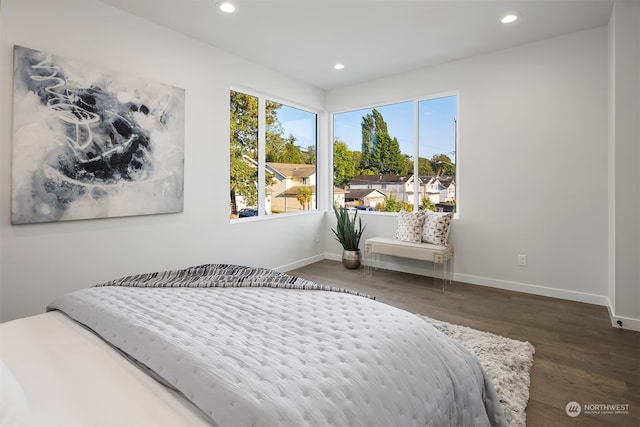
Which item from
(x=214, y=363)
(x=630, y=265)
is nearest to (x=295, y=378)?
(x=214, y=363)

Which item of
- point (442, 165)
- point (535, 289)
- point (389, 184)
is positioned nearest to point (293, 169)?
point (389, 184)

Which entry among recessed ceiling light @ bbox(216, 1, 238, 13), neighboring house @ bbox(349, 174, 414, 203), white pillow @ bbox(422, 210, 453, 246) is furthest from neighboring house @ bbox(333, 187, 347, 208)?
recessed ceiling light @ bbox(216, 1, 238, 13)

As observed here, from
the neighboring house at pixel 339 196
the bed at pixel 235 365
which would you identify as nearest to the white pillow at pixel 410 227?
the neighboring house at pixel 339 196

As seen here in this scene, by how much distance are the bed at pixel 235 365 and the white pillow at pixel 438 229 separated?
2686 mm

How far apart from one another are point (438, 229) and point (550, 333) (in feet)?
5.32

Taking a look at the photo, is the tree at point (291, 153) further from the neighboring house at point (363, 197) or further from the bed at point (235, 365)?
the bed at point (235, 365)

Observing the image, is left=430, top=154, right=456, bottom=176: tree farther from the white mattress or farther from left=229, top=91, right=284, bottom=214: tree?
Answer: the white mattress

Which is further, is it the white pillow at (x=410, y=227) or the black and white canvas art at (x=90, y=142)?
the white pillow at (x=410, y=227)

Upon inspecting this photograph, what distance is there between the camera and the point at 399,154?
188 inches

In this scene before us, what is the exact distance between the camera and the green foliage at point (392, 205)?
4.73m

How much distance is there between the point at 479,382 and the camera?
1.38 m

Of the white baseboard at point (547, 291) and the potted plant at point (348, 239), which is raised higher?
the potted plant at point (348, 239)

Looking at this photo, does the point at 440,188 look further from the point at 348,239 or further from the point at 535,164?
the point at 348,239

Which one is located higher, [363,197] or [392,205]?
[363,197]
